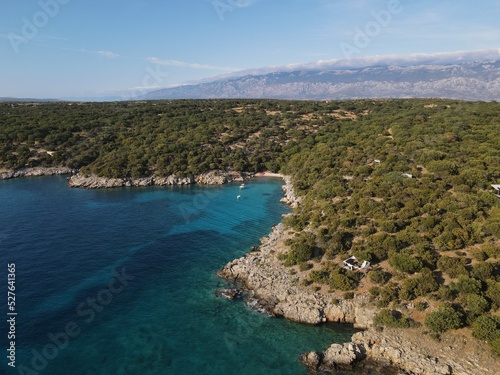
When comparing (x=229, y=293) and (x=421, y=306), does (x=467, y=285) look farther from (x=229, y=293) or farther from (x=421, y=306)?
(x=229, y=293)

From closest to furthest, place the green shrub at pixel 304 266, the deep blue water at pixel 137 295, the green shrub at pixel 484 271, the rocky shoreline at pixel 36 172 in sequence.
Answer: the deep blue water at pixel 137 295 → the green shrub at pixel 484 271 → the green shrub at pixel 304 266 → the rocky shoreline at pixel 36 172

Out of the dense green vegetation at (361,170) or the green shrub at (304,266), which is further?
the green shrub at (304,266)

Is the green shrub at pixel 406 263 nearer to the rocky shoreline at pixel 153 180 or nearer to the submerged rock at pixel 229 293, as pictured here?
the submerged rock at pixel 229 293

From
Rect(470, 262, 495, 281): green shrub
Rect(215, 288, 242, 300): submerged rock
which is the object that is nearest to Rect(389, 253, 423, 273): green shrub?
Rect(470, 262, 495, 281): green shrub

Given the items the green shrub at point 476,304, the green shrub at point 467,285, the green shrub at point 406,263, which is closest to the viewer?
the green shrub at point 476,304

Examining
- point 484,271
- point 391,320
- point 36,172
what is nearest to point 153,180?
point 36,172

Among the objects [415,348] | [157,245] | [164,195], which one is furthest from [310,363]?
[164,195]

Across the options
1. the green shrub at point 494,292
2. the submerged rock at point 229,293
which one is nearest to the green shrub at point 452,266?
the green shrub at point 494,292
